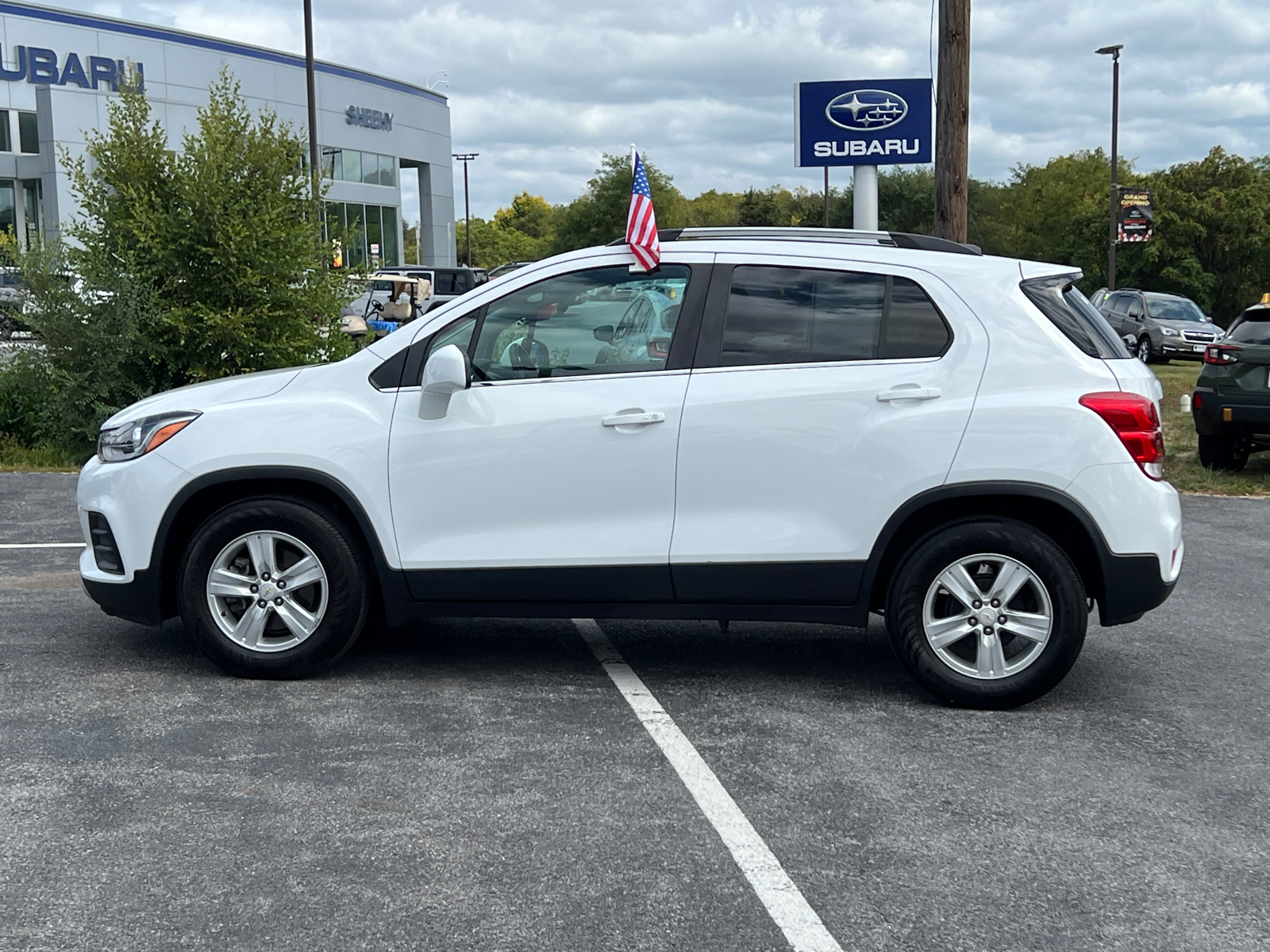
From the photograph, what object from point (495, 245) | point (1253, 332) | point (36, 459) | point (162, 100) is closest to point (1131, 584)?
point (1253, 332)

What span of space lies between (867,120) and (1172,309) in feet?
71.3

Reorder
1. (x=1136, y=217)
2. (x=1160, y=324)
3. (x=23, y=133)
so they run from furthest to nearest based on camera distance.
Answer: (x=1136, y=217), (x=23, y=133), (x=1160, y=324)

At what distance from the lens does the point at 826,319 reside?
5.54 m

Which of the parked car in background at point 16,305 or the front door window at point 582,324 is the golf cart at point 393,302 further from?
the front door window at point 582,324

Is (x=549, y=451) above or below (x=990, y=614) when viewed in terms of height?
above

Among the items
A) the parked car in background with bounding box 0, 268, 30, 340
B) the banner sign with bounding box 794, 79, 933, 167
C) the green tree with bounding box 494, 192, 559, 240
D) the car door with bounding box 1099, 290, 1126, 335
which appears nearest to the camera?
the parked car in background with bounding box 0, 268, 30, 340

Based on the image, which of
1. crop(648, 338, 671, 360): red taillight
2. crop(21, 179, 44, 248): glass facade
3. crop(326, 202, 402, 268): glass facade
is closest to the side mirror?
crop(648, 338, 671, 360): red taillight

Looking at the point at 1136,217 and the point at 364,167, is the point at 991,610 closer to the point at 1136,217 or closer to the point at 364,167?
the point at 1136,217

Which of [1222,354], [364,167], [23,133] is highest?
[364,167]

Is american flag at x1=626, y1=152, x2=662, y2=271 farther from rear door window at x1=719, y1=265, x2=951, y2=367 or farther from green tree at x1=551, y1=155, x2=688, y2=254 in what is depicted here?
green tree at x1=551, y1=155, x2=688, y2=254

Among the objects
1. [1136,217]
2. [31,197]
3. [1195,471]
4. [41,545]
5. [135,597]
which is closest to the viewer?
[135,597]

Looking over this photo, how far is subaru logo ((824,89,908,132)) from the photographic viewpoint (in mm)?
14391

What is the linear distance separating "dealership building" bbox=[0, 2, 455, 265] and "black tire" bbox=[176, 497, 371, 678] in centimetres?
3424

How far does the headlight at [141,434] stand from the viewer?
18.8 ft
